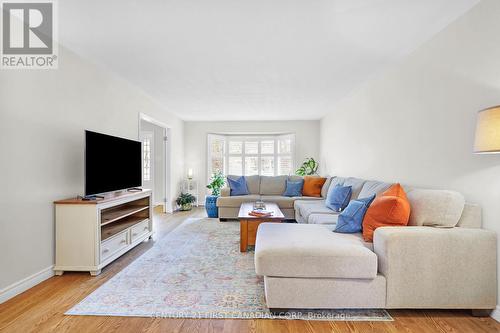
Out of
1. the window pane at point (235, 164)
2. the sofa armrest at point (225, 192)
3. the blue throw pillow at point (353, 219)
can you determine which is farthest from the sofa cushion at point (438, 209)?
the window pane at point (235, 164)

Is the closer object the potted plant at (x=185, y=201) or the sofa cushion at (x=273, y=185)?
the sofa cushion at (x=273, y=185)

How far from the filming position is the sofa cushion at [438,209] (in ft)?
6.77

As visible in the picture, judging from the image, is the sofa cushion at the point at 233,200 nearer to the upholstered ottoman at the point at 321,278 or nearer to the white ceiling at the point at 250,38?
the white ceiling at the point at 250,38

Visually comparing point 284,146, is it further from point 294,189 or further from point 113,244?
point 113,244

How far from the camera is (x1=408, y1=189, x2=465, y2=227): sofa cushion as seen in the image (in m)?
2.06

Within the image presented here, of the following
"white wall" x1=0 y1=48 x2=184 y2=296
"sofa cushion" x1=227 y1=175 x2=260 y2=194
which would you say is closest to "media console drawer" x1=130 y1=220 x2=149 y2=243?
"white wall" x1=0 y1=48 x2=184 y2=296

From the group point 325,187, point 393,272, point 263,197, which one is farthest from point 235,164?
point 393,272

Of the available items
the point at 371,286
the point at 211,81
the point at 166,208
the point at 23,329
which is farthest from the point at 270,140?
the point at 23,329

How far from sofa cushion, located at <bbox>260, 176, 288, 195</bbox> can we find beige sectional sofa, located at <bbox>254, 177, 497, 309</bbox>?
3.86 metres

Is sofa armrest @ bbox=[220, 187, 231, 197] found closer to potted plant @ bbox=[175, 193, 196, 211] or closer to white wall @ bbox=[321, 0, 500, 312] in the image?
potted plant @ bbox=[175, 193, 196, 211]

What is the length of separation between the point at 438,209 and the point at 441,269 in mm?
453

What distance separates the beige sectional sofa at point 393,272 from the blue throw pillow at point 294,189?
3588mm

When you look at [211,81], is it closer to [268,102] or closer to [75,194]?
[268,102]

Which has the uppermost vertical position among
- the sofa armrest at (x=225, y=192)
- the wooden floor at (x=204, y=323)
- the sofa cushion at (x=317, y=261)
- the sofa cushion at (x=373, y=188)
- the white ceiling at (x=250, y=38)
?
the white ceiling at (x=250, y=38)
